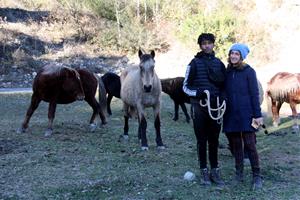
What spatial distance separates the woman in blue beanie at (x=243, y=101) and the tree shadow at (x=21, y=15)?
94.9 feet

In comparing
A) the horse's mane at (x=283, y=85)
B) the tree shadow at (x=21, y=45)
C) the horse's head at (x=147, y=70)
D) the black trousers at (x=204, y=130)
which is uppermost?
the tree shadow at (x=21, y=45)

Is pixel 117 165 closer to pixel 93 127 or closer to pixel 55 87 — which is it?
pixel 55 87

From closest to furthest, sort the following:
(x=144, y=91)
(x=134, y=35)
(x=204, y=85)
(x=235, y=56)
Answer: (x=235, y=56)
(x=204, y=85)
(x=144, y=91)
(x=134, y=35)

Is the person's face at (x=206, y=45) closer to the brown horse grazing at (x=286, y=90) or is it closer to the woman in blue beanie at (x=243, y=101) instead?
the woman in blue beanie at (x=243, y=101)

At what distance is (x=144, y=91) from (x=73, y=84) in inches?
88.3

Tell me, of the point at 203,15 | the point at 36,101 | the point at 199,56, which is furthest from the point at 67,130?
the point at 203,15

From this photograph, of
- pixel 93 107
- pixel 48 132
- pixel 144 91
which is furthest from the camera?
pixel 93 107

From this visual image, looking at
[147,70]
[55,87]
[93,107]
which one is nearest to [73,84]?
[55,87]

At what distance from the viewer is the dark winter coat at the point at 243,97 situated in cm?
598

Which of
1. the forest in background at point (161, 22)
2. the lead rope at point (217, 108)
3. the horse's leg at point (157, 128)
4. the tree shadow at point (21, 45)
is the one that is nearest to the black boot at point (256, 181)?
the lead rope at point (217, 108)

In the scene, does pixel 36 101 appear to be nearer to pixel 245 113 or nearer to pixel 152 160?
pixel 152 160

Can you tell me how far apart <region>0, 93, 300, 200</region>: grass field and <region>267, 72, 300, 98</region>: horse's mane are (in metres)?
0.90

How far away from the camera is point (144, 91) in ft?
27.7

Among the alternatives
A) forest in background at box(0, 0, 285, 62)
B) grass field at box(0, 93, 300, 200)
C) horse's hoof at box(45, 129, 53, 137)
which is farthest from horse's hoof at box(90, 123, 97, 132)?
forest in background at box(0, 0, 285, 62)
